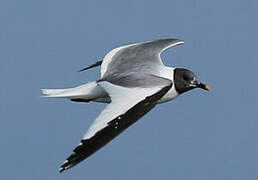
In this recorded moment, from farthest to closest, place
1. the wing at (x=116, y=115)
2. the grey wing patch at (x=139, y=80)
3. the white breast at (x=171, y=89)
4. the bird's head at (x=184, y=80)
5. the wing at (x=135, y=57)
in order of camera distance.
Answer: the wing at (x=135, y=57), the bird's head at (x=184, y=80), the white breast at (x=171, y=89), the grey wing patch at (x=139, y=80), the wing at (x=116, y=115)

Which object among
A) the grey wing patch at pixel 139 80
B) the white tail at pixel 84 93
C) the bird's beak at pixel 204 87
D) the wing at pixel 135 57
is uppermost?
the grey wing patch at pixel 139 80

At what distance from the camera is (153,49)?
8008 millimetres

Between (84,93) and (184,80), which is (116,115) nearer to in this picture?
(84,93)

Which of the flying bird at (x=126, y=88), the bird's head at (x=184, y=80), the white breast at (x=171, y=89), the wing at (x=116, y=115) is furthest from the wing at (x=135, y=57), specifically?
the wing at (x=116, y=115)

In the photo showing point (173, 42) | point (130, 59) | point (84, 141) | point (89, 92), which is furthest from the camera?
point (173, 42)

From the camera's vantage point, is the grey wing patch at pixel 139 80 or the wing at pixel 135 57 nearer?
the grey wing patch at pixel 139 80

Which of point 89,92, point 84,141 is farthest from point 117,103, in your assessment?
point 89,92

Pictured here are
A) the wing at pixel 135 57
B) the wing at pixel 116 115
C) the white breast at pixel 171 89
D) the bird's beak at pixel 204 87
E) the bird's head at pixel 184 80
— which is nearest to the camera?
the wing at pixel 116 115

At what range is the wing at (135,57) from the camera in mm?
7554

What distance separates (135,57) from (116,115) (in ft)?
6.77

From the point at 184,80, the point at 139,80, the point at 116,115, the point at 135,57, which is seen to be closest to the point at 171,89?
the point at 184,80

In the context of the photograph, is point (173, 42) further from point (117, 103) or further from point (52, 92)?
point (117, 103)

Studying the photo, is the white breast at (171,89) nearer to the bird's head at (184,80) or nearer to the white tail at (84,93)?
the bird's head at (184,80)

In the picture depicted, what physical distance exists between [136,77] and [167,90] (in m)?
0.41
